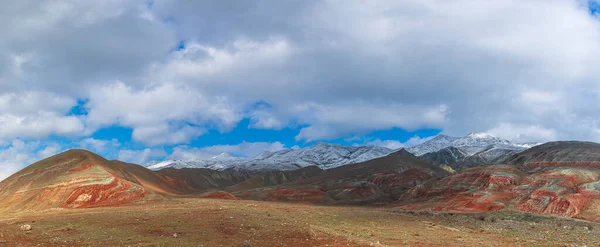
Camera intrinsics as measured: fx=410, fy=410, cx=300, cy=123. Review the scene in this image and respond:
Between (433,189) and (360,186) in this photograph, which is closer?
(433,189)

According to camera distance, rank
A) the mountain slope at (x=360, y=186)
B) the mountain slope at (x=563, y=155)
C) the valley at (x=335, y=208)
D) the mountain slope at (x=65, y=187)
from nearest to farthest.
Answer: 1. the valley at (x=335, y=208)
2. the mountain slope at (x=65, y=187)
3. the mountain slope at (x=563, y=155)
4. the mountain slope at (x=360, y=186)

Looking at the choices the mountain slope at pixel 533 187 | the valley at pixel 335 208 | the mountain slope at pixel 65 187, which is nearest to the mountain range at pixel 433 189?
the mountain slope at pixel 533 187

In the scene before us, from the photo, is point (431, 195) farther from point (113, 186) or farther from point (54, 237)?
point (54, 237)

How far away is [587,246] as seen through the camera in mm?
27891

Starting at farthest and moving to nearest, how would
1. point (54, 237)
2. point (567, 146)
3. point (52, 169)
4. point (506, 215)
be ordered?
point (567, 146)
point (52, 169)
point (506, 215)
point (54, 237)

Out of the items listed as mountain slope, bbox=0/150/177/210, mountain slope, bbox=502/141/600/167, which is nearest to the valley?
mountain slope, bbox=0/150/177/210

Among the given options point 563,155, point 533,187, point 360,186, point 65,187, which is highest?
point 563,155

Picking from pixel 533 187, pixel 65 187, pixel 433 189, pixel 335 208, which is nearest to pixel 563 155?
pixel 533 187

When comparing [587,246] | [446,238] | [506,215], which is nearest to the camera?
[587,246]

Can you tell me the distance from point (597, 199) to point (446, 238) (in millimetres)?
53786

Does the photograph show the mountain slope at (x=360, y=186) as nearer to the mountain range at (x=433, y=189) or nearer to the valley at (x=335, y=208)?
the mountain range at (x=433, y=189)

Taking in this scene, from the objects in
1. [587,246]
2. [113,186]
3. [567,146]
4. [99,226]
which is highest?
[567,146]

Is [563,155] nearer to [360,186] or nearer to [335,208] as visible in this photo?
[360,186]

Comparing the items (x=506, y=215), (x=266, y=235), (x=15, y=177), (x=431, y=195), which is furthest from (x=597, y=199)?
(x=15, y=177)
